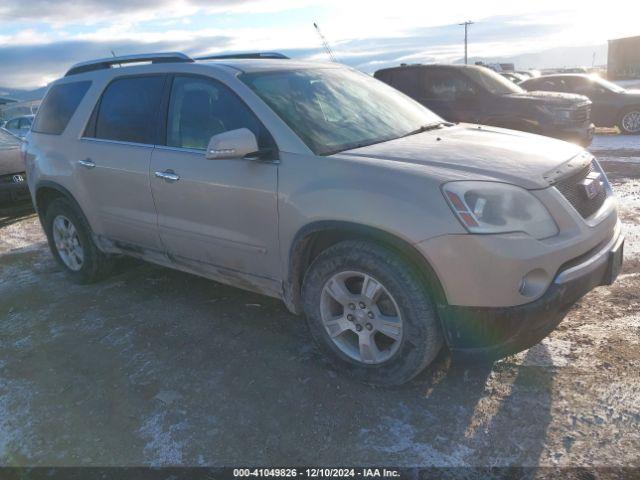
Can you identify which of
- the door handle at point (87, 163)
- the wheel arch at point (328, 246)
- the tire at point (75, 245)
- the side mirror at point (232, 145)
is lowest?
the tire at point (75, 245)

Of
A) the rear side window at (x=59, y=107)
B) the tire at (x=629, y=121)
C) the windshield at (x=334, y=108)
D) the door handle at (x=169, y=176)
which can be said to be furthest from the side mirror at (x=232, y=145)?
the tire at (x=629, y=121)

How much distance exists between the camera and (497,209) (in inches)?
103

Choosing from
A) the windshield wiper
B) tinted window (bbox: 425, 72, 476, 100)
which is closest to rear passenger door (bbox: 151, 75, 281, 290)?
the windshield wiper

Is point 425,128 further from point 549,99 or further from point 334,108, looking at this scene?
point 549,99

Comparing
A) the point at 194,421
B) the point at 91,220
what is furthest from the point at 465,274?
→ the point at 91,220

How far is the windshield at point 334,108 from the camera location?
3279 millimetres

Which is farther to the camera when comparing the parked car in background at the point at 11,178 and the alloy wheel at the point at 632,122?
the alloy wheel at the point at 632,122

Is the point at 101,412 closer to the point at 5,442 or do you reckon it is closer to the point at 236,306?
the point at 5,442

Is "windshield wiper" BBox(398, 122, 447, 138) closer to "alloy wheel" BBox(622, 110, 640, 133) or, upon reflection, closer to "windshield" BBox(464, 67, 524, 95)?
"windshield" BBox(464, 67, 524, 95)

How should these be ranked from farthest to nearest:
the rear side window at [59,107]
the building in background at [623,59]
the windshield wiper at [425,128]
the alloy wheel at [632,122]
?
the building in background at [623,59] < the alloy wheel at [632,122] < the rear side window at [59,107] < the windshield wiper at [425,128]

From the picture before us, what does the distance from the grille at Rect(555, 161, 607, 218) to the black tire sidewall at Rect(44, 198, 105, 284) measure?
3800 millimetres

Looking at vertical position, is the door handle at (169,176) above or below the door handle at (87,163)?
below

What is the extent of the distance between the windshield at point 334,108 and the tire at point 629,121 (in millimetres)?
10860

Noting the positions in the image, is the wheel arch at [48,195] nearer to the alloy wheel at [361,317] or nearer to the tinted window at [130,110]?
the tinted window at [130,110]
